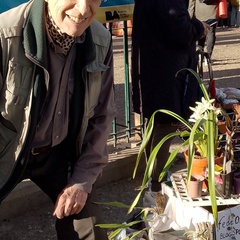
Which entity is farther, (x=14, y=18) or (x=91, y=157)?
(x=91, y=157)

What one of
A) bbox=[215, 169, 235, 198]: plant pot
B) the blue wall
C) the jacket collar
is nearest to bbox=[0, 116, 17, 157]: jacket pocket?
the jacket collar

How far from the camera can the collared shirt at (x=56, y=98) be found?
2.61 m

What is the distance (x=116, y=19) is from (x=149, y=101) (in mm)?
913

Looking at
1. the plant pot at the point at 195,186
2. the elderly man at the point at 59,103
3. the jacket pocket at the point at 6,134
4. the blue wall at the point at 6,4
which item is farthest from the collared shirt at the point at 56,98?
the blue wall at the point at 6,4

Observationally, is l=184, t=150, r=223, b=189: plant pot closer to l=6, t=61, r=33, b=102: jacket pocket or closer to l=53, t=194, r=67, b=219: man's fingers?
l=53, t=194, r=67, b=219: man's fingers

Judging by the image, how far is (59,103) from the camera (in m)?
2.67

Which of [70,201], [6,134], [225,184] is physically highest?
[6,134]

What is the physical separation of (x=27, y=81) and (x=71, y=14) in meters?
0.33

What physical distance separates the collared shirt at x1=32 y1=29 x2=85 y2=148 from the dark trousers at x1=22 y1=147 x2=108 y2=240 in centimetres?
10

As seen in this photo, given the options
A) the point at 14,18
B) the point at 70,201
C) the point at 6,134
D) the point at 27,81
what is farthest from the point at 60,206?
the point at 14,18

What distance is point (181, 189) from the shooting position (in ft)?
10.5

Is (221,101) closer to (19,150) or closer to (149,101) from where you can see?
(149,101)

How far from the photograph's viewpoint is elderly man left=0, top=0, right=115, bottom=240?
251 centimetres

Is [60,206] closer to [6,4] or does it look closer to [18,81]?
[18,81]
